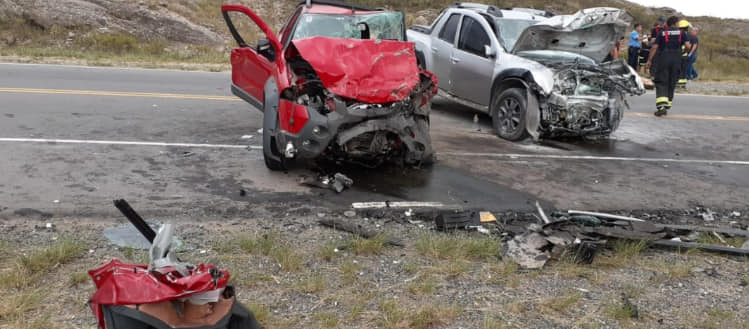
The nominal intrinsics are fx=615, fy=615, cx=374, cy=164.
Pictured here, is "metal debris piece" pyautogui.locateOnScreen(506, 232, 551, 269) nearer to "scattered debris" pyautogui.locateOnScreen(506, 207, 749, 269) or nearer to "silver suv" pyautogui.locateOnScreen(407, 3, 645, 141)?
"scattered debris" pyautogui.locateOnScreen(506, 207, 749, 269)

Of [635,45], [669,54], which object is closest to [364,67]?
[669,54]

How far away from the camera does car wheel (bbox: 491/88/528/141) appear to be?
9.09m

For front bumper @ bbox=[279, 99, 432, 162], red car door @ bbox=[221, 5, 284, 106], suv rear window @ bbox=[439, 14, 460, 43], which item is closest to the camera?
front bumper @ bbox=[279, 99, 432, 162]

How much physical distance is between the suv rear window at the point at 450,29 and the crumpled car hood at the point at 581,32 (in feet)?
5.01

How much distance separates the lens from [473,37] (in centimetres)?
1020

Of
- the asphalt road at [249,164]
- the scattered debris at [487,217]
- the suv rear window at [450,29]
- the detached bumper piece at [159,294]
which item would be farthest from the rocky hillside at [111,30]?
the detached bumper piece at [159,294]

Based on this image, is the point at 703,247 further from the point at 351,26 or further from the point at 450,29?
the point at 450,29

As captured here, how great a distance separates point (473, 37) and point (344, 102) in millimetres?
4617

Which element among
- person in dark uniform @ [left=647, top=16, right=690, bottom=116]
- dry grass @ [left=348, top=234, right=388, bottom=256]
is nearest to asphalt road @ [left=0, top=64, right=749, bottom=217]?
person in dark uniform @ [left=647, top=16, right=690, bottom=116]

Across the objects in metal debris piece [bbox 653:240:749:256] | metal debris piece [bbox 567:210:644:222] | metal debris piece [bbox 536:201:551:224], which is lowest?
metal debris piece [bbox 653:240:749:256]

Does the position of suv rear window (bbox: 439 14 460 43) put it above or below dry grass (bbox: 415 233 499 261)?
above

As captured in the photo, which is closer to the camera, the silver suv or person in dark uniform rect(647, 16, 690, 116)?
the silver suv

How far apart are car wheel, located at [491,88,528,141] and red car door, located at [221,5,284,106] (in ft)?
12.4

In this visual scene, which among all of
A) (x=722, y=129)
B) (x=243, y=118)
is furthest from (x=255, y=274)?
(x=722, y=129)
